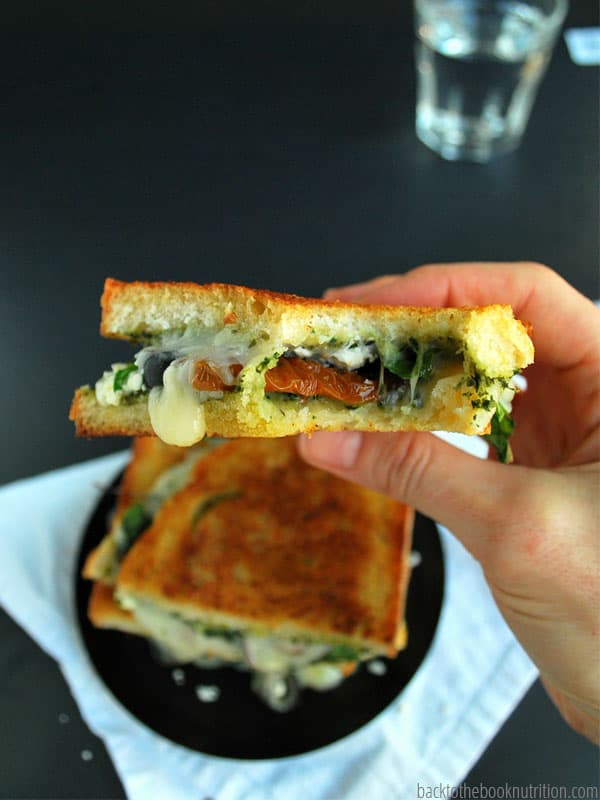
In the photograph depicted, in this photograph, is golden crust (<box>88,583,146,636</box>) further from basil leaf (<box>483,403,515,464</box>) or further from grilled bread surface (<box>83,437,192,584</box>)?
basil leaf (<box>483,403,515,464</box>)

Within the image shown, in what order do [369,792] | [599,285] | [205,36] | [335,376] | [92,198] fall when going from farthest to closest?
[205,36] → [92,198] → [599,285] → [369,792] → [335,376]

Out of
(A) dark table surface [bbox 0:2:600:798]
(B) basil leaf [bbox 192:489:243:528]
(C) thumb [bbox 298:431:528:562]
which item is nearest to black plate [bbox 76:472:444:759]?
(B) basil leaf [bbox 192:489:243:528]

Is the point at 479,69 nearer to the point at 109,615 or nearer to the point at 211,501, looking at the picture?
the point at 211,501

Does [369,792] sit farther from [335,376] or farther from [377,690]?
[335,376]

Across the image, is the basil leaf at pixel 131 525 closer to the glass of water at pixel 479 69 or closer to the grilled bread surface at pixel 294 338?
the grilled bread surface at pixel 294 338

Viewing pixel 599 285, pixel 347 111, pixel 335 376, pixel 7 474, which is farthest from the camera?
pixel 347 111

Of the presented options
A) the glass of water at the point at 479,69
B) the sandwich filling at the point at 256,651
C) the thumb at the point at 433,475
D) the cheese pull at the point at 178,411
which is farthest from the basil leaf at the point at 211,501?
the glass of water at the point at 479,69

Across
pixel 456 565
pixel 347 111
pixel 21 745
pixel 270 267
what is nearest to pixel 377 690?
pixel 456 565
